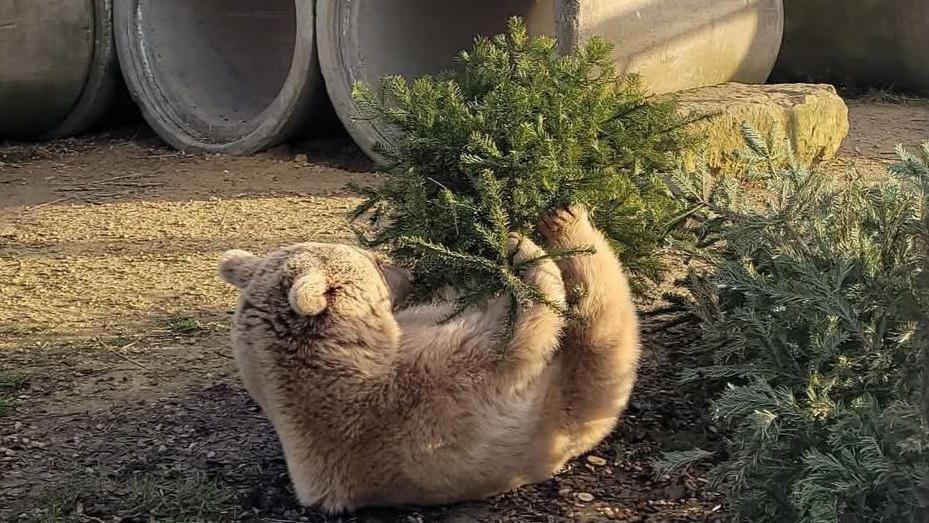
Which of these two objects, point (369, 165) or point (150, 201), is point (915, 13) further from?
point (150, 201)

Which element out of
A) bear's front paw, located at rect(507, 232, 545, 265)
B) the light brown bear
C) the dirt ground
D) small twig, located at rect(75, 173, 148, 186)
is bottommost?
small twig, located at rect(75, 173, 148, 186)

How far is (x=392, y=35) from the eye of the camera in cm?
816

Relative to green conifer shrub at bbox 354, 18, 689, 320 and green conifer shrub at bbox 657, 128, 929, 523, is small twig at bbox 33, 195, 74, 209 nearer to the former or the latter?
green conifer shrub at bbox 354, 18, 689, 320

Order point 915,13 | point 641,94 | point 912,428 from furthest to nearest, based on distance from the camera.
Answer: point 915,13 < point 641,94 < point 912,428

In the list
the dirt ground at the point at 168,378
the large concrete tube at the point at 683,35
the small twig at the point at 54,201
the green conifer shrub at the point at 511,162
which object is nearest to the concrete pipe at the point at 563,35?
the large concrete tube at the point at 683,35

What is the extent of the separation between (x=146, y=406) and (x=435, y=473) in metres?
1.49

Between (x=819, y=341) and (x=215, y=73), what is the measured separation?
7.24 m

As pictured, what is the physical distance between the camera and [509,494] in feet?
11.6

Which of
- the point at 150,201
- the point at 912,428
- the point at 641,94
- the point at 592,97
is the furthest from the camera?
the point at 150,201

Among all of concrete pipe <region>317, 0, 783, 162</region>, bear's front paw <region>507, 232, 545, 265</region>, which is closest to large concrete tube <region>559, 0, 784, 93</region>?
concrete pipe <region>317, 0, 783, 162</region>

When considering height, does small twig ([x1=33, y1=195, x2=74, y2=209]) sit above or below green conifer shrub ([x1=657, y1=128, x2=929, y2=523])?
below

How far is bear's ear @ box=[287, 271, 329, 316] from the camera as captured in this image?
314cm

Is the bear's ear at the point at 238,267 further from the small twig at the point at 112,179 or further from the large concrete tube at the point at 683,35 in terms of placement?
the small twig at the point at 112,179

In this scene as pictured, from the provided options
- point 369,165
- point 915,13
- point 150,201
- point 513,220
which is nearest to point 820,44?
point 915,13
